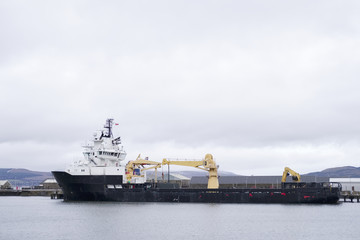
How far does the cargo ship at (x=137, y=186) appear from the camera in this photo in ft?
147

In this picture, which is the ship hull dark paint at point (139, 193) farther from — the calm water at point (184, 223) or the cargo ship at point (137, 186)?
the calm water at point (184, 223)

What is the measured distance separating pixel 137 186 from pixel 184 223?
18194mm

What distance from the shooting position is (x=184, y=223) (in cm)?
3161

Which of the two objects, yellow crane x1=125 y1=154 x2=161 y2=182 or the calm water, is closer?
the calm water

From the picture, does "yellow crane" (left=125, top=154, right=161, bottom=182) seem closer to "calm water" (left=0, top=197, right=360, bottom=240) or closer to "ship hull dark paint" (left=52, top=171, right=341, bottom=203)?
"ship hull dark paint" (left=52, top=171, right=341, bottom=203)

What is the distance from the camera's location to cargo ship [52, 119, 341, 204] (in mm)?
44906

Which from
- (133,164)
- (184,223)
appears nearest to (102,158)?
(133,164)

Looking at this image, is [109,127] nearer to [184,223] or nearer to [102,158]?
[102,158]

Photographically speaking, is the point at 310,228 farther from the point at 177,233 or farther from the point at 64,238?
the point at 64,238

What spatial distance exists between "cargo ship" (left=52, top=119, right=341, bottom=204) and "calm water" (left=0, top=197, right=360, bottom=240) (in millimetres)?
2355

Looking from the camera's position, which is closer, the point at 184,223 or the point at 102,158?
the point at 184,223

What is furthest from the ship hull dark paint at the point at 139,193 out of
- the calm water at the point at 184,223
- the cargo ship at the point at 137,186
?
the calm water at the point at 184,223

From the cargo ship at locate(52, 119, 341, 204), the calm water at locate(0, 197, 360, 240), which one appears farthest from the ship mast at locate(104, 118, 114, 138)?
the calm water at locate(0, 197, 360, 240)

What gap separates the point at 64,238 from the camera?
26.1m
